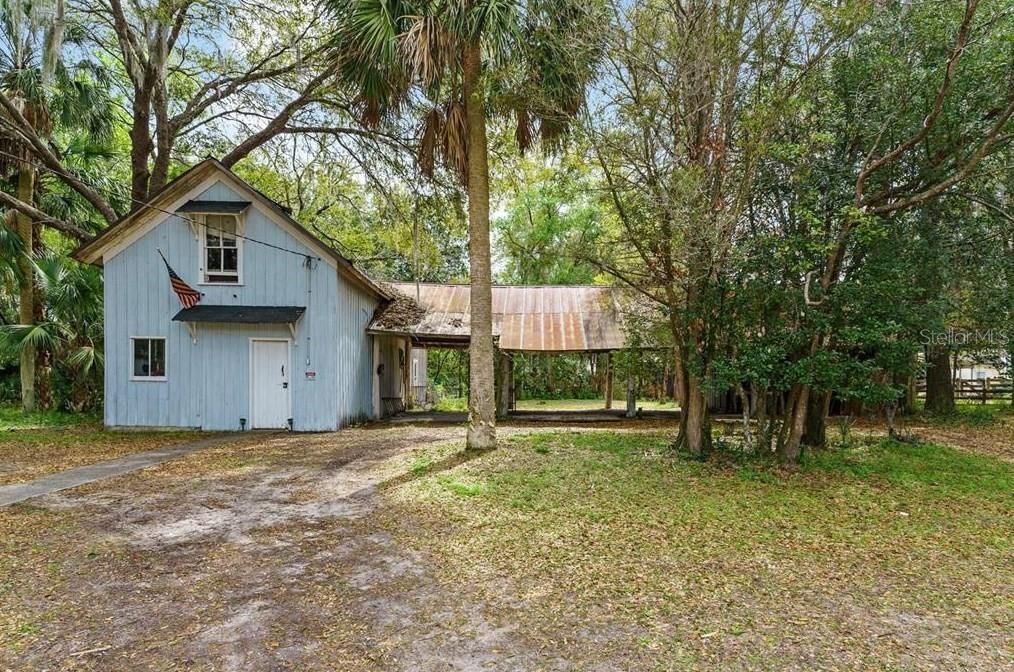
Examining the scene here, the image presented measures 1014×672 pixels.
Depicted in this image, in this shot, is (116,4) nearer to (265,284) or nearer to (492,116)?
(265,284)

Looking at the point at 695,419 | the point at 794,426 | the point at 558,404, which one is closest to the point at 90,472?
the point at 695,419

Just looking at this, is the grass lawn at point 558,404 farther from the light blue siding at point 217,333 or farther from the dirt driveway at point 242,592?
the dirt driveway at point 242,592

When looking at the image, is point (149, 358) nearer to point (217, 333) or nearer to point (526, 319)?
point (217, 333)

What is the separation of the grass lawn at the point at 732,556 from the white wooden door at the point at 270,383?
236 inches

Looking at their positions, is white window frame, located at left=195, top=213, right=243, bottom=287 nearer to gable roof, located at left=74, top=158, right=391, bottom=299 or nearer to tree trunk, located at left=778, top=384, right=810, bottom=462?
gable roof, located at left=74, top=158, right=391, bottom=299

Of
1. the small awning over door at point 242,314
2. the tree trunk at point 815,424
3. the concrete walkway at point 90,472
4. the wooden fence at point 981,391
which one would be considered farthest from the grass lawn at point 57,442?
the wooden fence at point 981,391

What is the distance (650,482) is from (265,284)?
9.62 m

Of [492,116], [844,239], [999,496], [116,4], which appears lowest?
[999,496]

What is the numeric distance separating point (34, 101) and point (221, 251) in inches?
229

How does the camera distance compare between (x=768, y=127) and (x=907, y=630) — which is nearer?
(x=907, y=630)

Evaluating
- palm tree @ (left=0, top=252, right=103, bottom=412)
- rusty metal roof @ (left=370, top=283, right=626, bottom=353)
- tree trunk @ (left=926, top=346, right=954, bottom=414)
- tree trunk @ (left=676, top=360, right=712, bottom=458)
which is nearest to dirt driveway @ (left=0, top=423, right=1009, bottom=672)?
tree trunk @ (left=676, top=360, right=712, bottom=458)

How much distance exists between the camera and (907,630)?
366 centimetres

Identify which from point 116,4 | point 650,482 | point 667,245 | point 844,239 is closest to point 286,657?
point 650,482

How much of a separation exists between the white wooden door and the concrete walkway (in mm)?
1701
